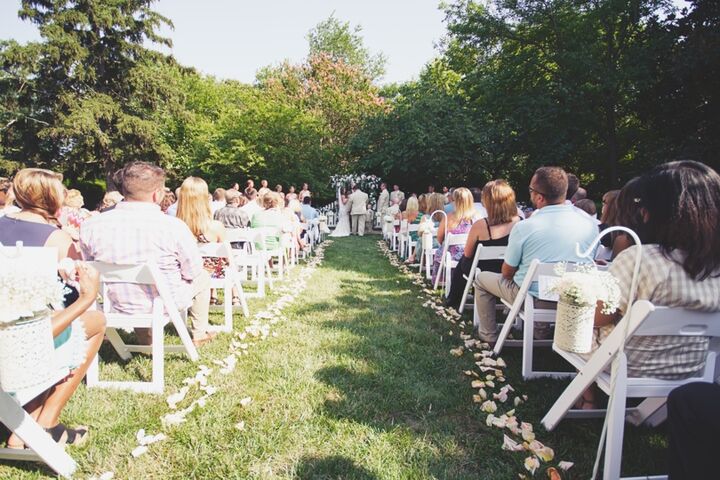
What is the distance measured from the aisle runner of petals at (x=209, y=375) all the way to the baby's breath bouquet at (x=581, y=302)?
77.9 inches

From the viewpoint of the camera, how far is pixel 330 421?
110 inches

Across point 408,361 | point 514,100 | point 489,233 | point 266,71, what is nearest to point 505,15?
point 514,100

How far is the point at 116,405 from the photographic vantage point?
2.97 metres

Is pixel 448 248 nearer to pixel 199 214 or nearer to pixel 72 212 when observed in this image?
pixel 199 214

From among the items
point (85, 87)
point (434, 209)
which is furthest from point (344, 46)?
point (434, 209)

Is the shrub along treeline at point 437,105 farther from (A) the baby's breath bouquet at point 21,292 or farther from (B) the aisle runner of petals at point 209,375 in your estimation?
(A) the baby's breath bouquet at point 21,292

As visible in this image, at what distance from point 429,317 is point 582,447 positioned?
277 cm

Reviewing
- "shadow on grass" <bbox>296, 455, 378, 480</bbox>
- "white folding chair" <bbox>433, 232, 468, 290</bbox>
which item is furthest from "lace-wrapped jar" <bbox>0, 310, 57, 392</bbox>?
"white folding chair" <bbox>433, 232, 468, 290</bbox>

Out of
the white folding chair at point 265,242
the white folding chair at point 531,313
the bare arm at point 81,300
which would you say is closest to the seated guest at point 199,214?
the white folding chair at point 265,242

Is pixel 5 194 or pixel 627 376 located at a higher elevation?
pixel 5 194

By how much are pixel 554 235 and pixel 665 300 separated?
152 centimetres

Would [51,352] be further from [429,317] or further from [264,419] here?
[429,317]

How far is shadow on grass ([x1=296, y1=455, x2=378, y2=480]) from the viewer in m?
2.28

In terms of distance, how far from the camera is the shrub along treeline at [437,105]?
50.4 feet
